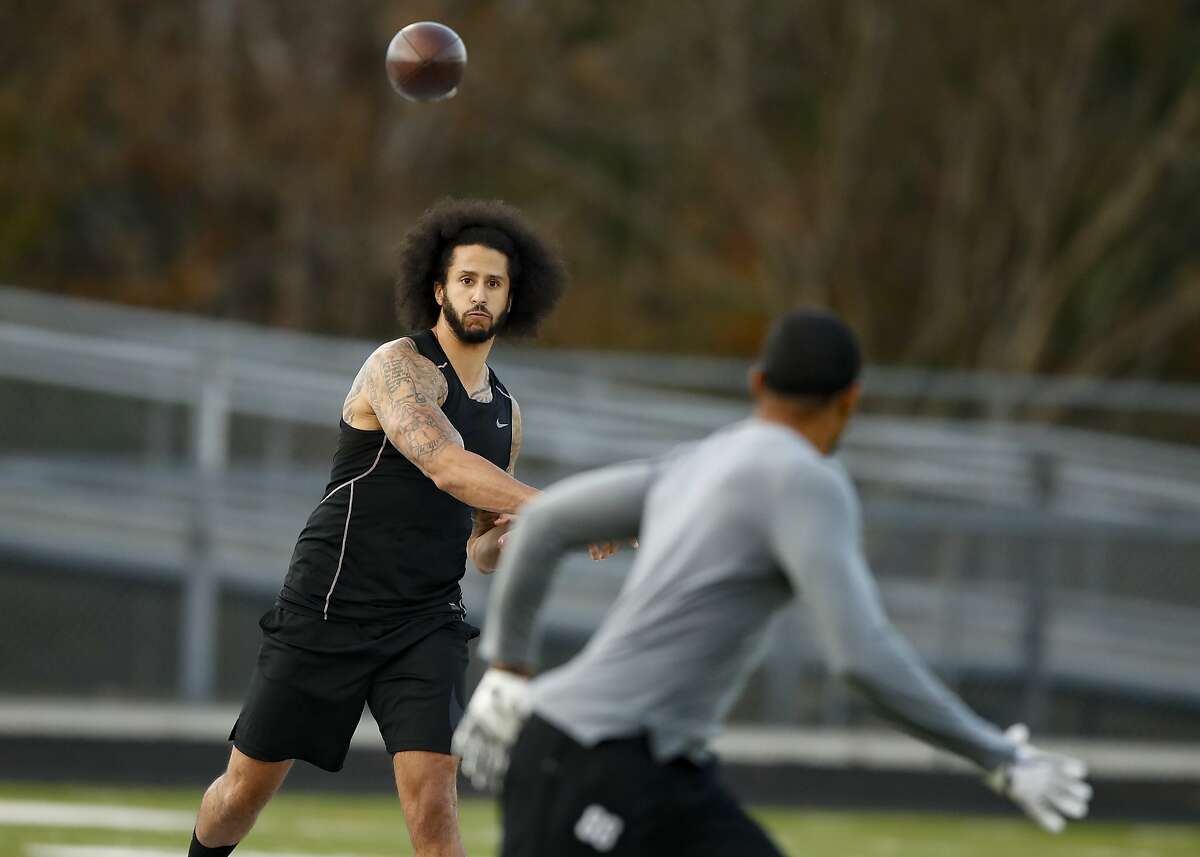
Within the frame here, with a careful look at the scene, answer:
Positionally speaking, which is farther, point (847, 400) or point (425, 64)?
point (425, 64)

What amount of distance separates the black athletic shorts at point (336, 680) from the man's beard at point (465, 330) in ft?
2.65

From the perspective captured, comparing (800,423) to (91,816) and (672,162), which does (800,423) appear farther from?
(672,162)

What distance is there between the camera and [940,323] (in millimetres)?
24500

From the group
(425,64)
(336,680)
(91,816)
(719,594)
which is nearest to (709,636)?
(719,594)

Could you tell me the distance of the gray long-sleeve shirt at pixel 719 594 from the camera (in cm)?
410

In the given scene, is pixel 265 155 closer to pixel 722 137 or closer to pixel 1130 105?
pixel 722 137

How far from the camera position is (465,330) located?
640cm

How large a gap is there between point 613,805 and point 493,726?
0.43m

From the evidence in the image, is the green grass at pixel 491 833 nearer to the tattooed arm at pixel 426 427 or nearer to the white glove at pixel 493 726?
the tattooed arm at pixel 426 427

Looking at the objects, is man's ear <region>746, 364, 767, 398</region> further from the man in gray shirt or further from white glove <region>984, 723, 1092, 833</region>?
white glove <region>984, 723, 1092, 833</region>

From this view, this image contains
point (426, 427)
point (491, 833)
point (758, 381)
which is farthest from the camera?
point (491, 833)

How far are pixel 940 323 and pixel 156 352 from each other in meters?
11.6

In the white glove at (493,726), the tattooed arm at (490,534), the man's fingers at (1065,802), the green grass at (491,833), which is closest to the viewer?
the man's fingers at (1065,802)

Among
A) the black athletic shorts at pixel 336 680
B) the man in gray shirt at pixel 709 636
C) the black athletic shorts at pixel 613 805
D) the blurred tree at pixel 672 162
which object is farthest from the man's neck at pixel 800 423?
the blurred tree at pixel 672 162
